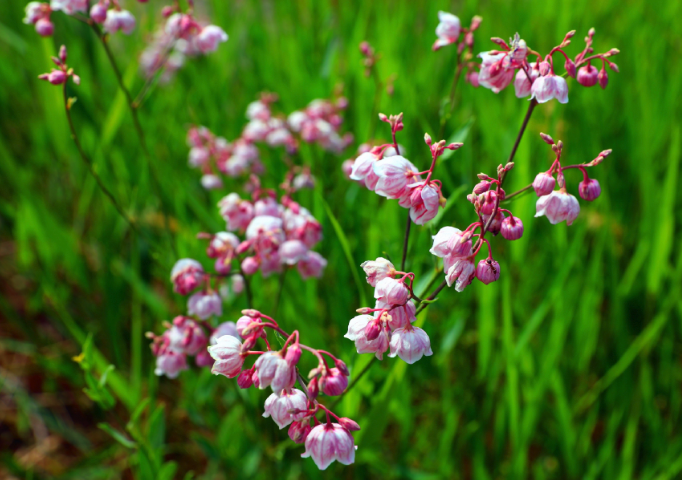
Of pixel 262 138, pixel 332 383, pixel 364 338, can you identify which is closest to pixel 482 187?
pixel 364 338

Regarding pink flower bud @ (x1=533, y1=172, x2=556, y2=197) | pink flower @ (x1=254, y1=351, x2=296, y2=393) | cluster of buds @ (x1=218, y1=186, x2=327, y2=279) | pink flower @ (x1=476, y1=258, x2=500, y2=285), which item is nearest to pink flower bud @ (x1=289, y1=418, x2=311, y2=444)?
pink flower @ (x1=254, y1=351, x2=296, y2=393)

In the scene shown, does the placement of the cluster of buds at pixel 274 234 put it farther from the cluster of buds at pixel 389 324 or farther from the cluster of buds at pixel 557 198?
the cluster of buds at pixel 557 198

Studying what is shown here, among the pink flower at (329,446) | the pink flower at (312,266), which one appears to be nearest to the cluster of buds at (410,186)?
the pink flower at (329,446)

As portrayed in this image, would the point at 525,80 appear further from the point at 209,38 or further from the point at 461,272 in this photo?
the point at 209,38

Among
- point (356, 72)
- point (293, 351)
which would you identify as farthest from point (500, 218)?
point (356, 72)

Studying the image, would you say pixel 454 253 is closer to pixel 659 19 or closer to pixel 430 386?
pixel 430 386
